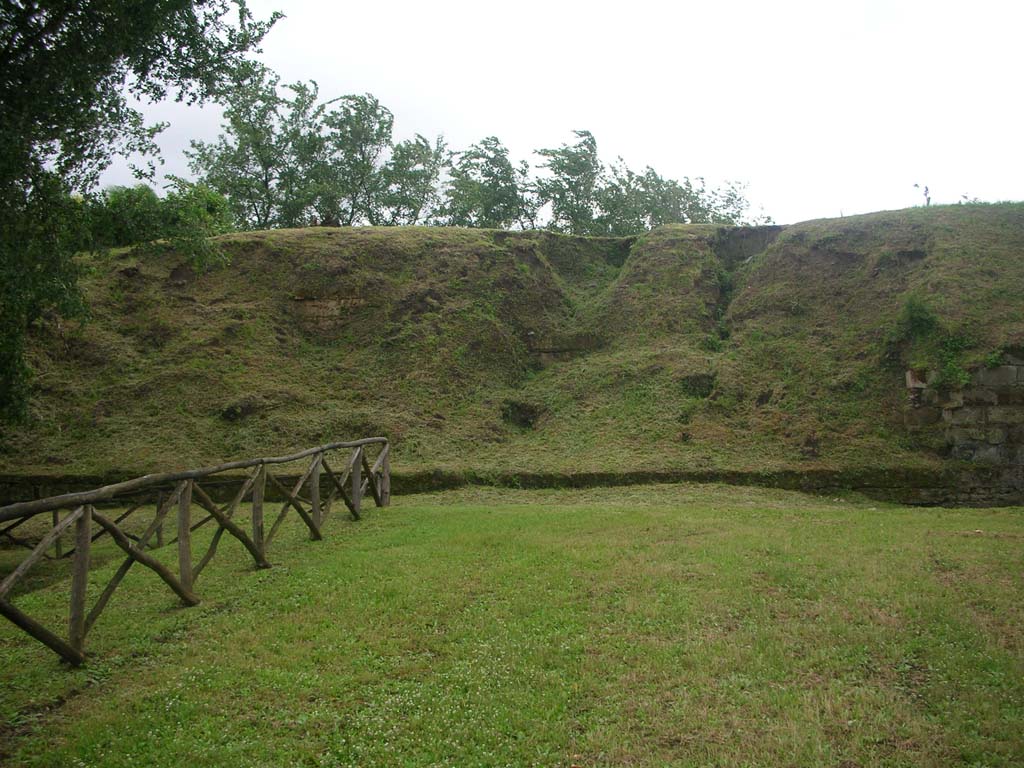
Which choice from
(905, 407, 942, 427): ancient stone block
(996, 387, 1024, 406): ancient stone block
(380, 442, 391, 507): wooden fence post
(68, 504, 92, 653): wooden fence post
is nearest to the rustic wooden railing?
(68, 504, 92, 653): wooden fence post

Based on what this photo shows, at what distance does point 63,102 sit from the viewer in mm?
9305

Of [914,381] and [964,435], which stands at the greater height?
[914,381]

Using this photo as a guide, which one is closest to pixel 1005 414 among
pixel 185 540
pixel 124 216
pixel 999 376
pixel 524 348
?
pixel 999 376

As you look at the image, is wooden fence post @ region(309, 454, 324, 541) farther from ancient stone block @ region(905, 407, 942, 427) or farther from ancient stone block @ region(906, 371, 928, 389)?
ancient stone block @ region(906, 371, 928, 389)

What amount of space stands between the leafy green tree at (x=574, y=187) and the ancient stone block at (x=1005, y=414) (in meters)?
21.7

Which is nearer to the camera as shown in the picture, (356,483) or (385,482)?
(356,483)

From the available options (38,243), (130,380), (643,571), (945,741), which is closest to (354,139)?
(130,380)

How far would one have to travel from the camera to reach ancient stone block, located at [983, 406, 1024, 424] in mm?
13992

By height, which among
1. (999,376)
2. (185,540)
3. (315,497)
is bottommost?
(315,497)

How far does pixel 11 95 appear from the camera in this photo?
877 centimetres

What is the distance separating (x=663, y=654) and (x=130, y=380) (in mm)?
17831

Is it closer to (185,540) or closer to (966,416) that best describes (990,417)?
(966,416)

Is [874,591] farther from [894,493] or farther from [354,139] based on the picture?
[354,139]

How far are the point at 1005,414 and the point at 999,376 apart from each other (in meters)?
0.79
